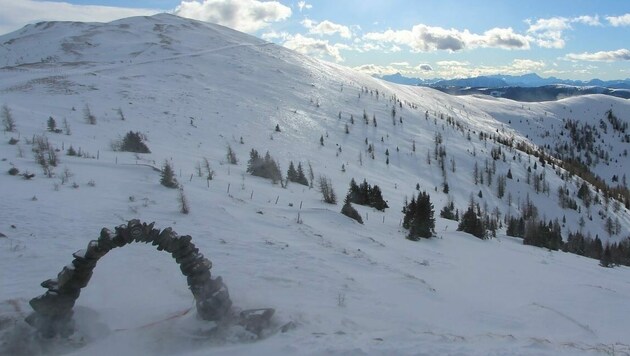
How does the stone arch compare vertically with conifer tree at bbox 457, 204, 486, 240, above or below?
above

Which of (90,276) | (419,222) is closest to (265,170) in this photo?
(419,222)

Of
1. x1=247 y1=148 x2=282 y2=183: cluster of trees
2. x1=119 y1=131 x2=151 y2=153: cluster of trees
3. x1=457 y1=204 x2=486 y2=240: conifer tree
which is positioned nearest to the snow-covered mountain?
x1=119 y1=131 x2=151 y2=153: cluster of trees

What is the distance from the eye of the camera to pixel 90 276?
19.8 ft

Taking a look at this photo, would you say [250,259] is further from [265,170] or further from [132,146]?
[132,146]

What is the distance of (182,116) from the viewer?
32.5 meters

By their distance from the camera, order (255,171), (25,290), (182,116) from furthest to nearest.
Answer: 1. (182,116)
2. (255,171)
3. (25,290)

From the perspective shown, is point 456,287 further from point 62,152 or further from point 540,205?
point 540,205

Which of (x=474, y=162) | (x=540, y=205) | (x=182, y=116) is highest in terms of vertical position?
(x=182, y=116)

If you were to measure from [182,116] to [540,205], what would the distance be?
46.9 meters

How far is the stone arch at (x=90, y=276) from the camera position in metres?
5.75

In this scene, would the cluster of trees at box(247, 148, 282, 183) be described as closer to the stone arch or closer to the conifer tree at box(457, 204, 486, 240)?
the conifer tree at box(457, 204, 486, 240)

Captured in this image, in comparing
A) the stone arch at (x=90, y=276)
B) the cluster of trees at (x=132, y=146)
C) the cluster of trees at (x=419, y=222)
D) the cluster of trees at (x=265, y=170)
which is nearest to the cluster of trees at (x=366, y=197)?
the cluster of trees at (x=265, y=170)

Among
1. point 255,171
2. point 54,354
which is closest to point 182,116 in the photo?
point 255,171

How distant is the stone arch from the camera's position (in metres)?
5.75
